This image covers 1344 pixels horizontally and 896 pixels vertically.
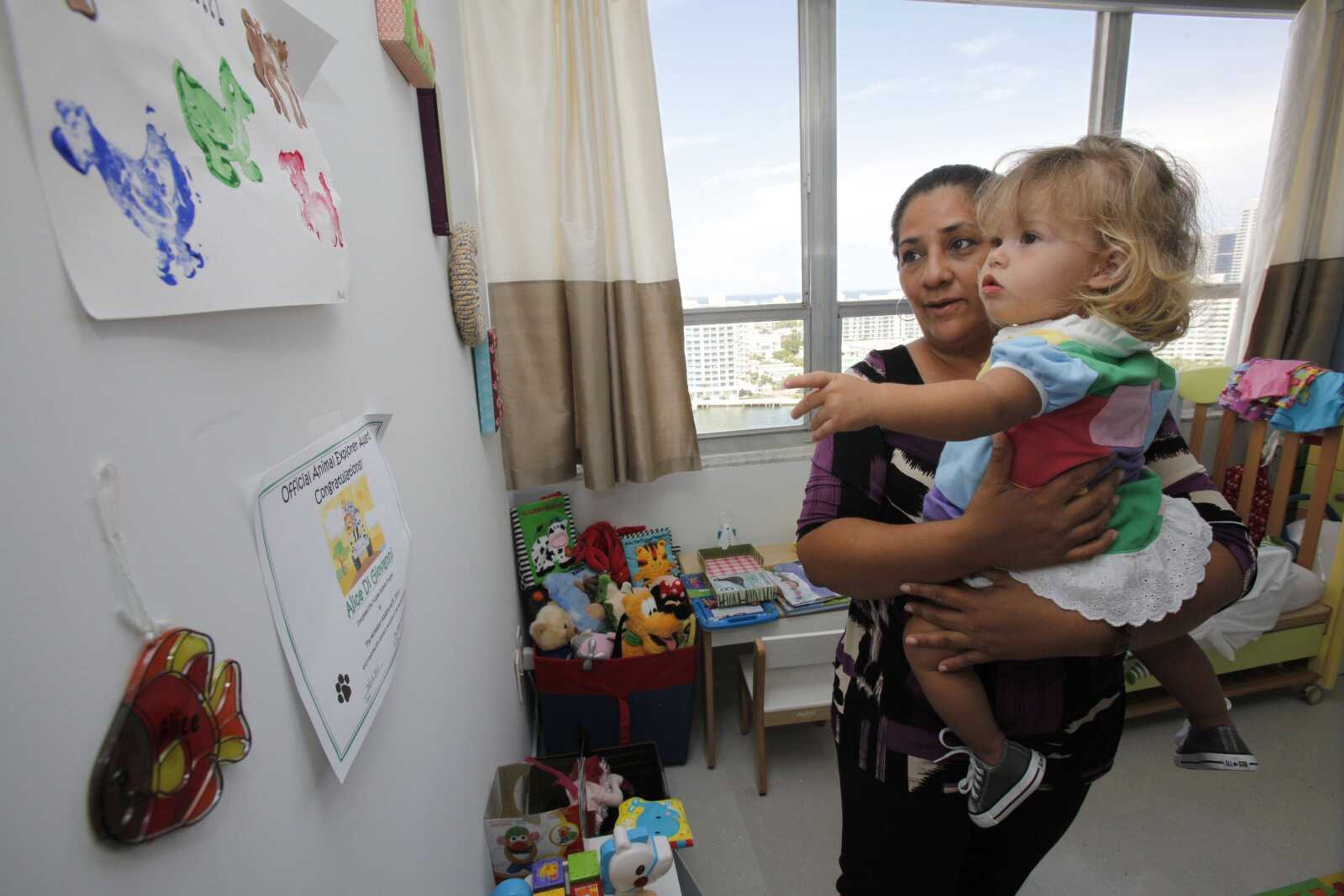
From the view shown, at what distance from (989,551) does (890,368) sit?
1.01ft

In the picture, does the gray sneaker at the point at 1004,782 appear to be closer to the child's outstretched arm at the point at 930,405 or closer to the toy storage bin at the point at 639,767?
the child's outstretched arm at the point at 930,405

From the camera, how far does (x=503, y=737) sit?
4.69ft

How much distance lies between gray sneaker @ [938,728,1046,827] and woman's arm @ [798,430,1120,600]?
26cm

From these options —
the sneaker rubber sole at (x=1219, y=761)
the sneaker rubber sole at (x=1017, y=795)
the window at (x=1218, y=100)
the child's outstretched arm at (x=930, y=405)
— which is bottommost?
the sneaker rubber sole at (x=1219, y=761)

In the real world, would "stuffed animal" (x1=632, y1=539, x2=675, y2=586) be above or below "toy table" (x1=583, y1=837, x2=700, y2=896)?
above

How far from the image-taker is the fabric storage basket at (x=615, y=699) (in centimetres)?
182

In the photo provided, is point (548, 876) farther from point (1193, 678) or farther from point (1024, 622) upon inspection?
point (1193, 678)

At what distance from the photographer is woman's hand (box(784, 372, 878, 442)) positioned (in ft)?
1.98

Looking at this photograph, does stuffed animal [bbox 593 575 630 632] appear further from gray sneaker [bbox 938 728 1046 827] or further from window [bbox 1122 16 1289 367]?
window [bbox 1122 16 1289 367]

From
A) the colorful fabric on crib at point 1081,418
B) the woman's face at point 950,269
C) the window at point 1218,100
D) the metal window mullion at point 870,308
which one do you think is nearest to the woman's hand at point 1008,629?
the colorful fabric on crib at point 1081,418

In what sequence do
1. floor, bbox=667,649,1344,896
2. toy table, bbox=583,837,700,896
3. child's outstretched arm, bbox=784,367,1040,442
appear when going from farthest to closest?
1. floor, bbox=667,649,1344,896
2. toy table, bbox=583,837,700,896
3. child's outstretched arm, bbox=784,367,1040,442

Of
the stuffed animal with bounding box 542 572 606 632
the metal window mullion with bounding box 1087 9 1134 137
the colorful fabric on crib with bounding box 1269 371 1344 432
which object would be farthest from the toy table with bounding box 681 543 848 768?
the metal window mullion with bounding box 1087 9 1134 137

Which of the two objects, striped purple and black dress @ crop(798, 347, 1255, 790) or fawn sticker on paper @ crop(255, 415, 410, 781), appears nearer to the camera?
fawn sticker on paper @ crop(255, 415, 410, 781)

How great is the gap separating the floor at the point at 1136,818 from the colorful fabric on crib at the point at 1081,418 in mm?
1343
